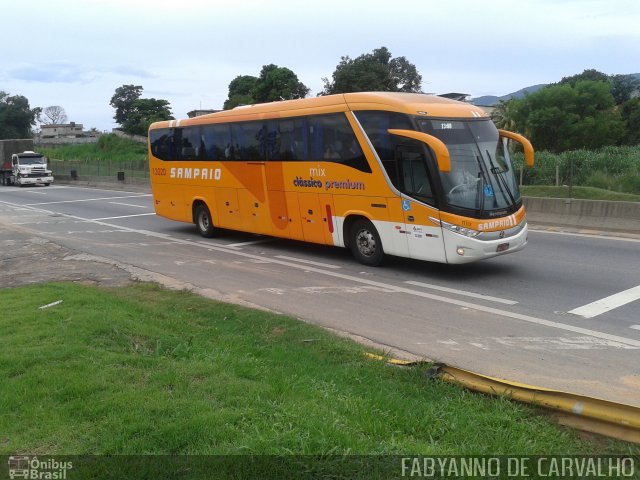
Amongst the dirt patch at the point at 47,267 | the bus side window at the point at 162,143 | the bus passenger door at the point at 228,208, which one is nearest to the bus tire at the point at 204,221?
the bus passenger door at the point at 228,208

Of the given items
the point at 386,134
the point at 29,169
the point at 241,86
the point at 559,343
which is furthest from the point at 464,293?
the point at 241,86

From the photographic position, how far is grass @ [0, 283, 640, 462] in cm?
391

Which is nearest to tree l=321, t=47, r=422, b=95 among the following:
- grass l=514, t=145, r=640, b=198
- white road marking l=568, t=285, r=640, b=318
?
grass l=514, t=145, r=640, b=198

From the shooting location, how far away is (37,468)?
367 centimetres

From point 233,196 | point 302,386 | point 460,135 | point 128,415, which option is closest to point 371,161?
point 460,135

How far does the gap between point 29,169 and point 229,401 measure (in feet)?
151

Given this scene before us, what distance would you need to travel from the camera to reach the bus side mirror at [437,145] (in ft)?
30.7

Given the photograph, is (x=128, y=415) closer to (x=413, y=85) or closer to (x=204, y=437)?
(x=204, y=437)

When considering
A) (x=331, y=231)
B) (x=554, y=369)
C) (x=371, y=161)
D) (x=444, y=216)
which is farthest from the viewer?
(x=331, y=231)

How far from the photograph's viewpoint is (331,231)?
481 inches

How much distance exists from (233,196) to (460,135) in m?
6.35

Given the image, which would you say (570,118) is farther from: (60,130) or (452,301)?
(60,130)

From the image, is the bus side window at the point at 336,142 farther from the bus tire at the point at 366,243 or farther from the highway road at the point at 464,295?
the highway road at the point at 464,295

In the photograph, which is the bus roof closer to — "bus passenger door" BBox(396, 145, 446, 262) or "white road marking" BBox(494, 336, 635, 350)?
"bus passenger door" BBox(396, 145, 446, 262)
